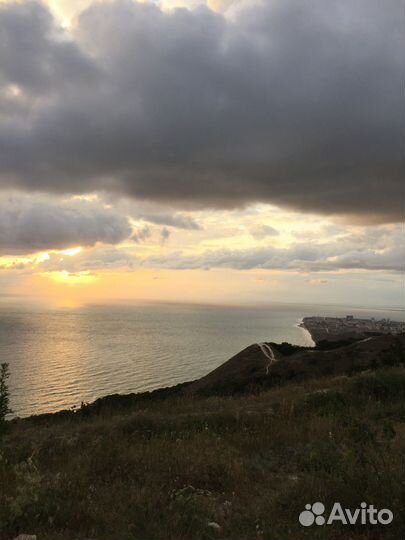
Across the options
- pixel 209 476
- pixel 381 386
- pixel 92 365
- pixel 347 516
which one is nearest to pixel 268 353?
pixel 381 386

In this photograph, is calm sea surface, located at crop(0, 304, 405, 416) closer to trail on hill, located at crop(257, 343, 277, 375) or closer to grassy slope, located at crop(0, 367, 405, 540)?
trail on hill, located at crop(257, 343, 277, 375)

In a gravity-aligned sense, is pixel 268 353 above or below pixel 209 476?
below

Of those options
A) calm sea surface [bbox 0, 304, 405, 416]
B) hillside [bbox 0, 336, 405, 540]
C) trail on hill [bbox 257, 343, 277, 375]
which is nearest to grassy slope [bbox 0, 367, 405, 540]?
hillside [bbox 0, 336, 405, 540]

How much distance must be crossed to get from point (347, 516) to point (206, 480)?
7.91 ft

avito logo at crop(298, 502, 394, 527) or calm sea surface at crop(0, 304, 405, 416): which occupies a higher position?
avito logo at crop(298, 502, 394, 527)

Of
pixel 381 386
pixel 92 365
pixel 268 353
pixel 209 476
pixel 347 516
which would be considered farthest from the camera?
pixel 92 365

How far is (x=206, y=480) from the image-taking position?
6.77m

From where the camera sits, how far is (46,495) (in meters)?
5.77

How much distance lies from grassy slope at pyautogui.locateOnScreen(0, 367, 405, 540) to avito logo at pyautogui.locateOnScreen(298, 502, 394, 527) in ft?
0.32

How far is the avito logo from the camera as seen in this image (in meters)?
5.17

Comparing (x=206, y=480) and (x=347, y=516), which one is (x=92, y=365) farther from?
(x=347, y=516)

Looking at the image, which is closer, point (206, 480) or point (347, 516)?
point (347, 516)

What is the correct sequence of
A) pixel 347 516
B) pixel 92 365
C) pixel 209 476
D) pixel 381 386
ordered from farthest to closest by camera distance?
1. pixel 92 365
2. pixel 381 386
3. pixel 209 476
4. pixel 347 516

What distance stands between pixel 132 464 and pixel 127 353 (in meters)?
79.1
